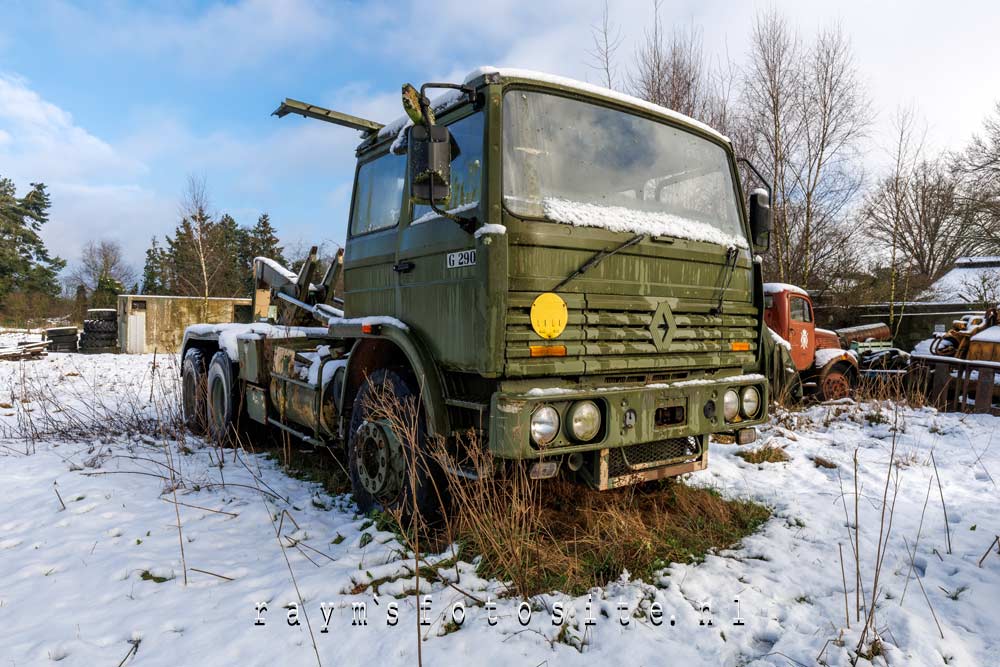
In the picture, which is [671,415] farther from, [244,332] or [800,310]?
[800,310]

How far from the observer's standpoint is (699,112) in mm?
17578

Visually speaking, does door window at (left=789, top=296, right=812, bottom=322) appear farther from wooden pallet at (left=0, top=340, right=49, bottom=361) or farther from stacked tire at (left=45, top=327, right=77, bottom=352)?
stacked tire at (left=45, top=327, right=77, bottom=352)

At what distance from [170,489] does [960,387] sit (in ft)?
32.4

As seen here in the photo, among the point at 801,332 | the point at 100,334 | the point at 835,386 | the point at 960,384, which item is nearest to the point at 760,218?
the point at 801,332

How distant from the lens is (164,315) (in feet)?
68.0

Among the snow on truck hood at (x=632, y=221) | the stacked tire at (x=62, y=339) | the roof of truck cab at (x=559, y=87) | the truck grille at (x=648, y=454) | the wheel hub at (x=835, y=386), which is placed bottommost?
the wheel hub at (x=835, y=386)

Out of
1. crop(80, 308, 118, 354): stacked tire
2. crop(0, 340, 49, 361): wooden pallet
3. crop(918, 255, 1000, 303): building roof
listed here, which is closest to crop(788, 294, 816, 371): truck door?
crop(918, 255, 1000, 303): building roof

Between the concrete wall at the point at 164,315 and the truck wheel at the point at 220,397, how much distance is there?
49.9 ft

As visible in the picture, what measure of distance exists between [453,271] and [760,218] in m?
2.38

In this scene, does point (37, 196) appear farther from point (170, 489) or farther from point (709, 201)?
point (709, 201)

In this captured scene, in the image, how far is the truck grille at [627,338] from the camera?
301 cm

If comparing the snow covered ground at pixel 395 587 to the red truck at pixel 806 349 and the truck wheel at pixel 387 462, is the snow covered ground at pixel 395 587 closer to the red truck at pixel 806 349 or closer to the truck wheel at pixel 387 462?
the truck wheel at pixel 387 462

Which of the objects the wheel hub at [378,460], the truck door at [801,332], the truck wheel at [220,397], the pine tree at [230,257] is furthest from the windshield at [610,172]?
the pine tree at [230,257]

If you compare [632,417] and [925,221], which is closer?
[632,417]
